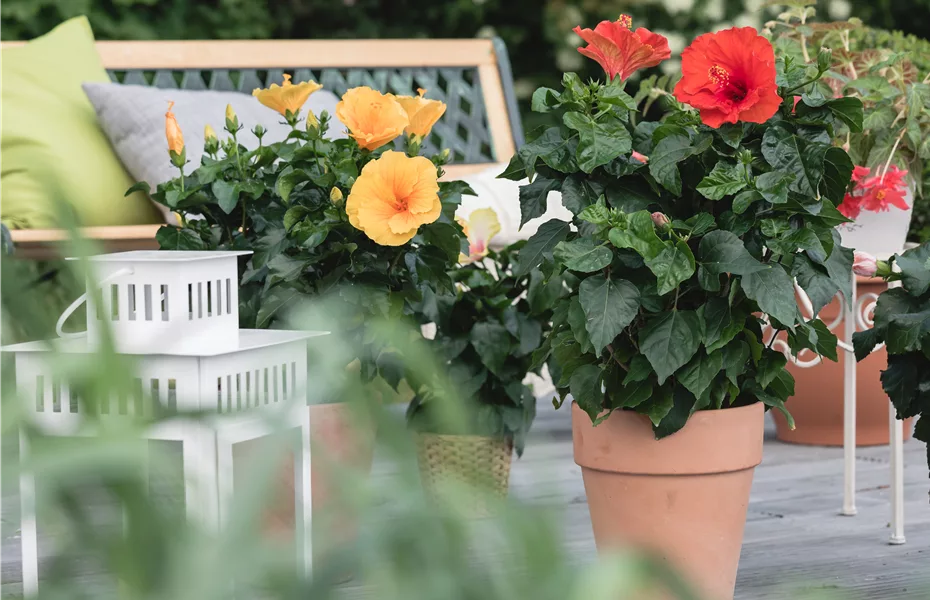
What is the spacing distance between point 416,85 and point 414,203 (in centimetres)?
206

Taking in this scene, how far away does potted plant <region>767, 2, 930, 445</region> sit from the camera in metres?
1.89

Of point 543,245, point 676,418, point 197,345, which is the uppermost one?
point 543,245

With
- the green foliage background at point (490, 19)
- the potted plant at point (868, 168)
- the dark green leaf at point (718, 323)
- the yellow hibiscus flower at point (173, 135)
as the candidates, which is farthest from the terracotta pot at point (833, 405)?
the green foliage background at point (490, 19)

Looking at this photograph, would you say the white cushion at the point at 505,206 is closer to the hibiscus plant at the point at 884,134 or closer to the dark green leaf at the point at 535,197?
the hibiscus plant at the point at 884,134

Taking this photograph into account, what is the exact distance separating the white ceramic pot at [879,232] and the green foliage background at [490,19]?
235 centimetres

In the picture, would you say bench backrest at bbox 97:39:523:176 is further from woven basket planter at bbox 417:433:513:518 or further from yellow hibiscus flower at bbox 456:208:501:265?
woven basket planter at bbox 417:433:513:518

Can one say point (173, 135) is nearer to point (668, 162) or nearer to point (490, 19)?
point (668, 162)

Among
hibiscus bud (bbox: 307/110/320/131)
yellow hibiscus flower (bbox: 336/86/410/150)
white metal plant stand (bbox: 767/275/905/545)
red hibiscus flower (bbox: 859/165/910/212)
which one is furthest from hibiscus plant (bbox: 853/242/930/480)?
hibiscus bud (bbox: 307/110/320/131)

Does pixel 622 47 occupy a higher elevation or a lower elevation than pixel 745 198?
higher

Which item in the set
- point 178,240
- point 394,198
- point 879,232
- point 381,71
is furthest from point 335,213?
point 381,71

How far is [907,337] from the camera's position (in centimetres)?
142

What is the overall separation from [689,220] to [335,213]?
51 centimetres

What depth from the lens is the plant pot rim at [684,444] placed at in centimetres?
136

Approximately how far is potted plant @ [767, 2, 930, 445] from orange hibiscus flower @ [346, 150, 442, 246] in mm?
570
